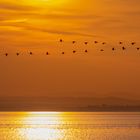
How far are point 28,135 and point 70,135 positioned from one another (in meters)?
3.88

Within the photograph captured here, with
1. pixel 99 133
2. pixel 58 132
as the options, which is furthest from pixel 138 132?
pixel 58 132

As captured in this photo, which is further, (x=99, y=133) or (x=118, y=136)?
(x=99, y=133)

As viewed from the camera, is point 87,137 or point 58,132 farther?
point 58,132

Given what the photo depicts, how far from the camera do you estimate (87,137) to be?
6931 cm

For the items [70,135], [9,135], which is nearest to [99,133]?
[70,135]

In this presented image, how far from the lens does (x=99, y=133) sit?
74.1m

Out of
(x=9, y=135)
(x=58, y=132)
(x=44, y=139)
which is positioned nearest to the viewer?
(x=44, y=139)

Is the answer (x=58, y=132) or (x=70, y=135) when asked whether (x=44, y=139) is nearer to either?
(x=70, y=135)

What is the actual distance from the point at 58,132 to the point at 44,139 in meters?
11.1

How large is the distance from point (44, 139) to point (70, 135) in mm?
6216

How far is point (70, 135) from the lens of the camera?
72.3 m

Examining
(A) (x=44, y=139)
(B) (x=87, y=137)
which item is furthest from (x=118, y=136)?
(A) (x=44, y=139)

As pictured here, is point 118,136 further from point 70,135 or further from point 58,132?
point 58,132

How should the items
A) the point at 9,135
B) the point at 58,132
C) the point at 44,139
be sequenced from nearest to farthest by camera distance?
the point at 44,139 → the point at 9,135 → the point at 58,132
